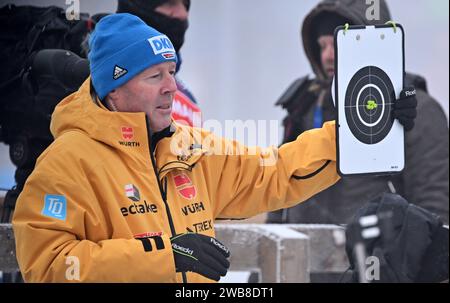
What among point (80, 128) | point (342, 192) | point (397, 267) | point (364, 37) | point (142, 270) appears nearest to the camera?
point (142, 270)

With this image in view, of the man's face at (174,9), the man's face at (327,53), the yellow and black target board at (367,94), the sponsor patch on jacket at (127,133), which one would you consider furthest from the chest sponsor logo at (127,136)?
the man's face at (327,53)

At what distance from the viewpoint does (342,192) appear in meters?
5.37

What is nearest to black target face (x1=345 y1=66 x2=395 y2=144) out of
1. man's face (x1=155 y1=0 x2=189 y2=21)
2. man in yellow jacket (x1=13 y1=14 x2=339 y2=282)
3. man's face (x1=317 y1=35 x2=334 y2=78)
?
man in yellow jacket (x1=13 y1=14 x2=339 y2=282)

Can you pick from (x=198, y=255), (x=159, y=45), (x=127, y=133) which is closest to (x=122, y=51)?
(x=159, y=45)

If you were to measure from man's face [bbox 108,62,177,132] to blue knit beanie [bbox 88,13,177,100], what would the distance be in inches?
1.1

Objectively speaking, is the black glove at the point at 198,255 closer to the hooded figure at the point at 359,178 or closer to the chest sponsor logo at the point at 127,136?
the chest sponsor logo at the point at 127,136

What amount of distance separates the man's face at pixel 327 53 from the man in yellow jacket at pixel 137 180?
6.53 feet

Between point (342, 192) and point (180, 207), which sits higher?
point (180, 207)

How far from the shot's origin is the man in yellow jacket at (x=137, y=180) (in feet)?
10.1

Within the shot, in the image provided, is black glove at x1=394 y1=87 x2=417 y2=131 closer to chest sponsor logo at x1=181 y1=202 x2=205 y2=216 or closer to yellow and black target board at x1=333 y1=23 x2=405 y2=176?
yellow and black target board at x1=333 y1=23 x2=405 y2=176
